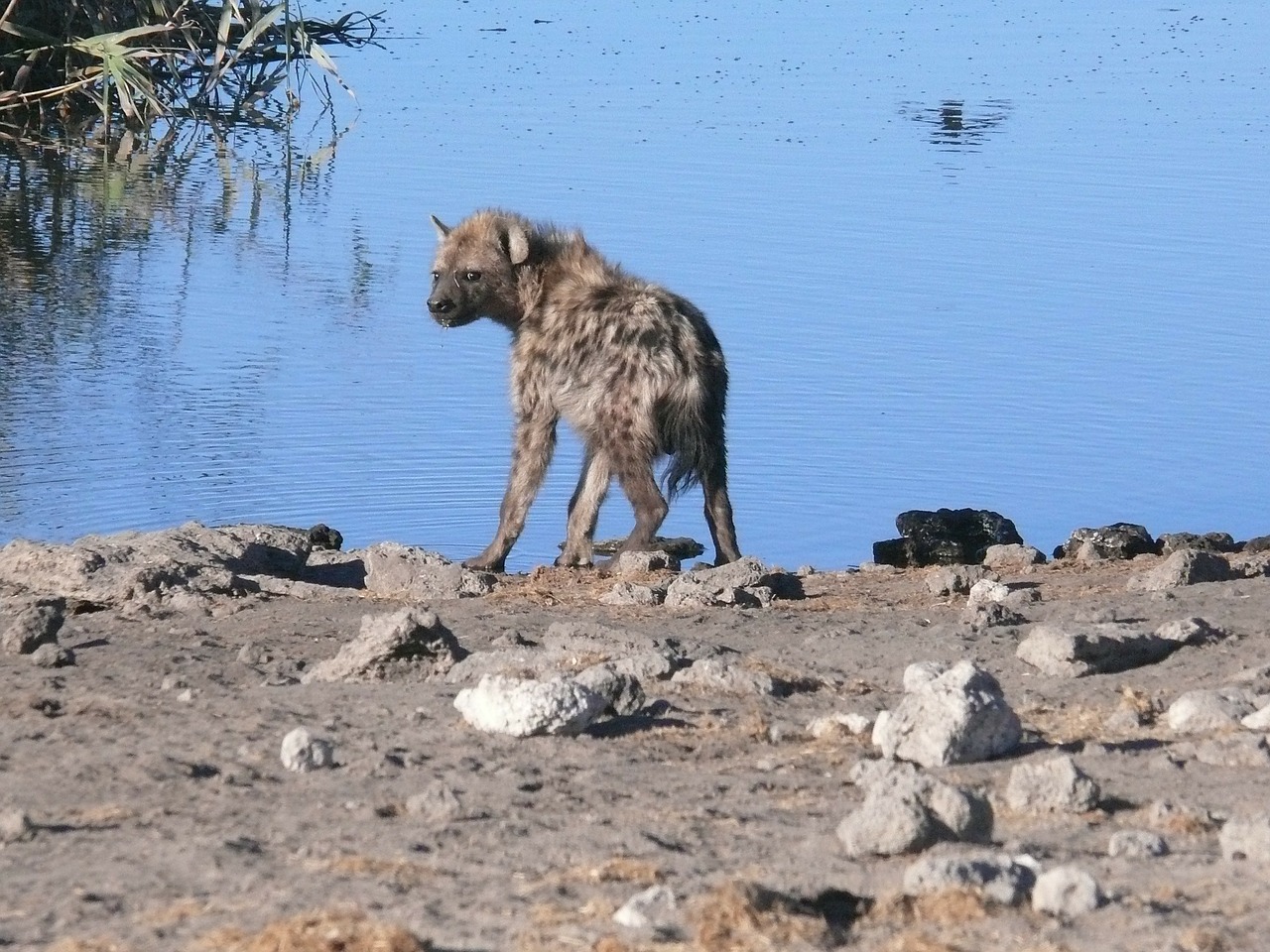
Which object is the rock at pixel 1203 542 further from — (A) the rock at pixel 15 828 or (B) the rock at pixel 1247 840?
(A) the rock at pixel 15 828

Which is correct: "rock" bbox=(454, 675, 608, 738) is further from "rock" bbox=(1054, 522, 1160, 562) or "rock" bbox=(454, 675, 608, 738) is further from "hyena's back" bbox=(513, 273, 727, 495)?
"rock" bbox=(1054, 522, 1160, 562)

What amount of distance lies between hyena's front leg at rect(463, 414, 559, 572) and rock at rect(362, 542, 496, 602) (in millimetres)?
1401

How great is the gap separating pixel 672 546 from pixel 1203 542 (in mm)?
2100

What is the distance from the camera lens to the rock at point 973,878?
3285 mm

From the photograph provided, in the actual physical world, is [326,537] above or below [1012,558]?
below

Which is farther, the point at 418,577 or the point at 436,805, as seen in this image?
the point at 418,577

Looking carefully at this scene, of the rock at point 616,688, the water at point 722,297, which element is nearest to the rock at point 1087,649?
the rock at point 616,688

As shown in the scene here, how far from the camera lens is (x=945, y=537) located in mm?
8898

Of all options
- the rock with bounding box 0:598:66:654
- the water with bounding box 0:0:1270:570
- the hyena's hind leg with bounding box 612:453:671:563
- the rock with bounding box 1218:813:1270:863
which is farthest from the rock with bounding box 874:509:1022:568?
the rock with bounding box 1218:813:1270:863

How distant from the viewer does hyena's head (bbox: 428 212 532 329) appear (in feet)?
29.3

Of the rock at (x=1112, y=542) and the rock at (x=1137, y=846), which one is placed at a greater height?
the rock at (x=1137, y=846)

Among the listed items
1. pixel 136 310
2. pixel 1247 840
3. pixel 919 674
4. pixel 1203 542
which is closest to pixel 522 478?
pixel 1203 542

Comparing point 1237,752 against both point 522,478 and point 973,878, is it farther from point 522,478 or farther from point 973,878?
point 522,478

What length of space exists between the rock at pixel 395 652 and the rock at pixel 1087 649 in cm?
138
